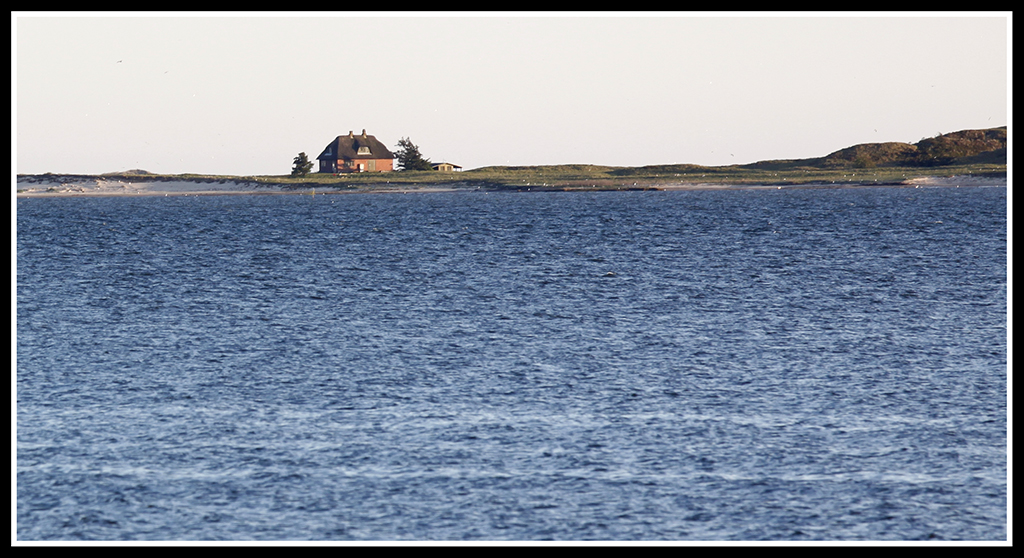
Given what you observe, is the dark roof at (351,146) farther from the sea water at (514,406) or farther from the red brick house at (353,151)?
the sea water at (514,406)

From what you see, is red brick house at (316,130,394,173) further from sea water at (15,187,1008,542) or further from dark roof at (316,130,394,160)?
sea water at (15,187,1008,542)

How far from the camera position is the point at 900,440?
19062mm

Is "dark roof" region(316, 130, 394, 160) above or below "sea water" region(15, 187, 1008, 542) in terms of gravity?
above

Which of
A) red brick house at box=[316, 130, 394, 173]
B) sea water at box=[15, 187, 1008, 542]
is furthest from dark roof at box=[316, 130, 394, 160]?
sea water at box=[15, 187, 1008, 542]

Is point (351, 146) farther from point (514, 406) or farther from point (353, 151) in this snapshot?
point (514, 406)

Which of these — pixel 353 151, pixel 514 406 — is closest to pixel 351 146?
pixel 353 151

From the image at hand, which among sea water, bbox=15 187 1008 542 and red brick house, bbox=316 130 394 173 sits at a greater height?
red brick house, bbox=316 130 394 173

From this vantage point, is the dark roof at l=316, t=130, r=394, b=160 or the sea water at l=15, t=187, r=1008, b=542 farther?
the dark roof at l=316, t=130, r=394, b=160

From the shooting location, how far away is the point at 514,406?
2164 centimetres

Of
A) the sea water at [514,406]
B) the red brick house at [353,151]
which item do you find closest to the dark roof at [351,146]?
the red brick house at [353,151]

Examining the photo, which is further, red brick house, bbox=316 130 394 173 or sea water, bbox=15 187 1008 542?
red brick house, bbox=316 130 394 173

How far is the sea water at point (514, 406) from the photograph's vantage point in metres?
15.6

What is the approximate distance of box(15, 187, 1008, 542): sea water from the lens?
614 inches
